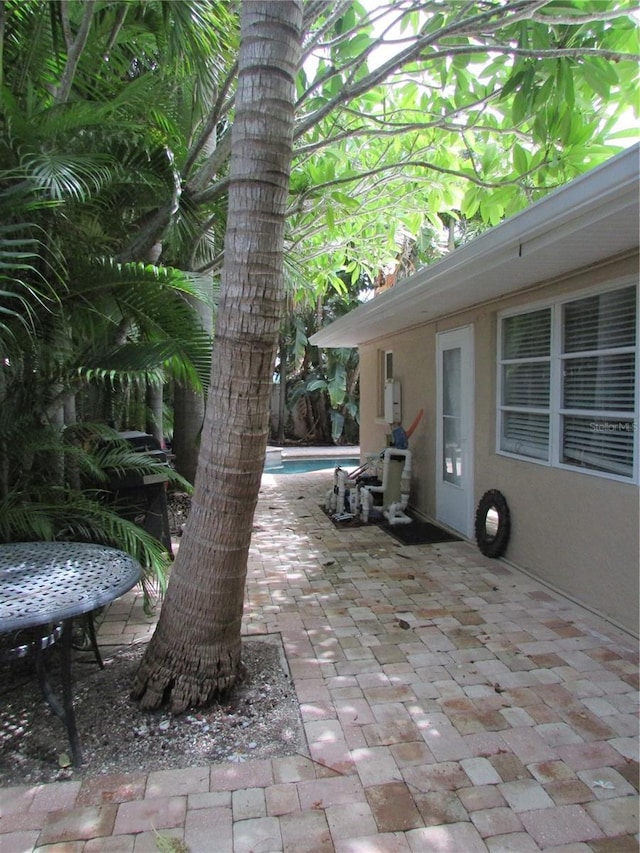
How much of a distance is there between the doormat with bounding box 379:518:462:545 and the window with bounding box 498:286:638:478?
142 centimetres

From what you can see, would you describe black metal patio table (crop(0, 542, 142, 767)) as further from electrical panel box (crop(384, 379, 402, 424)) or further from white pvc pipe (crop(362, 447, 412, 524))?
electrical panel box (crop(384, 379, 402, 424))

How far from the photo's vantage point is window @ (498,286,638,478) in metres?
3.91

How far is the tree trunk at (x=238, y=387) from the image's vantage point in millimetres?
2490

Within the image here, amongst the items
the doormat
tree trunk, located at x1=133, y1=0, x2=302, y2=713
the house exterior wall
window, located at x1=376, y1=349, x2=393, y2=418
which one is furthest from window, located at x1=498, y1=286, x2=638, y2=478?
window, located at x1=376, y1=349, x2=393, y2=418

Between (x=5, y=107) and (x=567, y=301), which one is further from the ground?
(x=5, y=107)

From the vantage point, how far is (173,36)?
3.54m

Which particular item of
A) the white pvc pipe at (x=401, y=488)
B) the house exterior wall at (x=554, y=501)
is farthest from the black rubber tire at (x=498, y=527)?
the white pvc pipe at (x=401, y=488)

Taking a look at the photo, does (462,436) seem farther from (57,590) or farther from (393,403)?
(57,590)

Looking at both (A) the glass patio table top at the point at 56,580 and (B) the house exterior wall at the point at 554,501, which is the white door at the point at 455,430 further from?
(A) the glass patio table top at the point at 56,580

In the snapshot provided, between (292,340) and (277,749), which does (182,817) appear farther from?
(292,340)

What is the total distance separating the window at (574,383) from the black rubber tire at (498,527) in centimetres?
53

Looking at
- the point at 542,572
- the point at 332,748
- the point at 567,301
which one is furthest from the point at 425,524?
the point at 332,748

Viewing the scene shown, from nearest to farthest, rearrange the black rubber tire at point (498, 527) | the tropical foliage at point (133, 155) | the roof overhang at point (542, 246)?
1. the roof overhang at point (542, 246)
2. the tropical foliage at point (133, 155)
3. the black rubber tire at point (498, 527)

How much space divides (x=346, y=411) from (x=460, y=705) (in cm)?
1673
